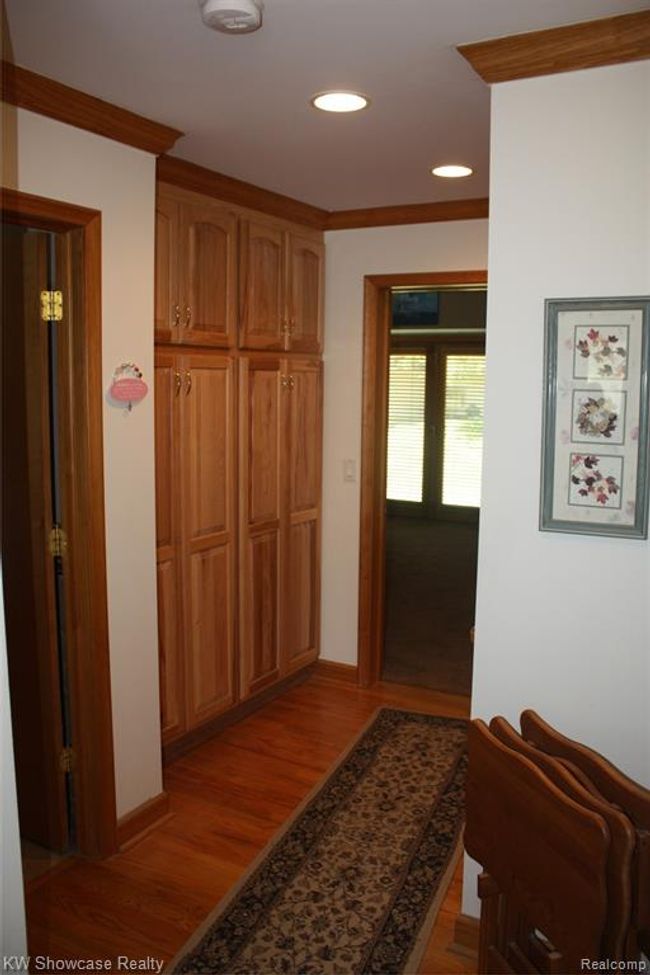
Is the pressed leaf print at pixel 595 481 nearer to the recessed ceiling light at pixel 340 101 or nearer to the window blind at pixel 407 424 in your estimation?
the recessed ceiling light at pixel 340 101

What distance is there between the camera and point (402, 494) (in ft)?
31.9

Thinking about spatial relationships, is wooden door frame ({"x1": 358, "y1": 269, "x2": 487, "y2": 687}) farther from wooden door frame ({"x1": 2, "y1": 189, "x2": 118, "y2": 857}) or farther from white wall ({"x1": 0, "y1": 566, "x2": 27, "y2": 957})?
white wall ({"x1": 0, "y1": 566, "x2": 27, "y2": 957})

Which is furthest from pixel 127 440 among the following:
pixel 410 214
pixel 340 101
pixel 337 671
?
pixel 337 671

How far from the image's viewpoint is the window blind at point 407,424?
934 cm

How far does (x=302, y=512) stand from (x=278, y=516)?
0.79 feet

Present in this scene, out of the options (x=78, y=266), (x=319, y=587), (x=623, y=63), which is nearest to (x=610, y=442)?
(x=623, y=63)

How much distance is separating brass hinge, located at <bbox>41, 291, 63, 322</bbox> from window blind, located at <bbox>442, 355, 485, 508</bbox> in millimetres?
6835

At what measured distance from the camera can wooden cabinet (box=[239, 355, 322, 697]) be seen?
380 centimetres

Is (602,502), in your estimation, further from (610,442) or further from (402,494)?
(402,494)

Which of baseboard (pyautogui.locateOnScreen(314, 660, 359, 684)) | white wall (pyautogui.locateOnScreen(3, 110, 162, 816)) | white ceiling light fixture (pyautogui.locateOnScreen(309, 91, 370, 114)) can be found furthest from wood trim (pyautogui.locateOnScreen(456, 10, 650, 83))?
baseboard (pyautogui.locateOnScreen(314, 660, 359, 684))

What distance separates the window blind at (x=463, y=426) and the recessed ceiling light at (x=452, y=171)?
18.9 ft

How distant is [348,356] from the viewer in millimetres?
4289

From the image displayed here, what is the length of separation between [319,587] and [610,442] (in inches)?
105

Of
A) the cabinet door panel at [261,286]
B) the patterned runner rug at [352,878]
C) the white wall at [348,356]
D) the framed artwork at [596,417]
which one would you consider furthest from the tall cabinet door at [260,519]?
the framed artwork at [596,417]
